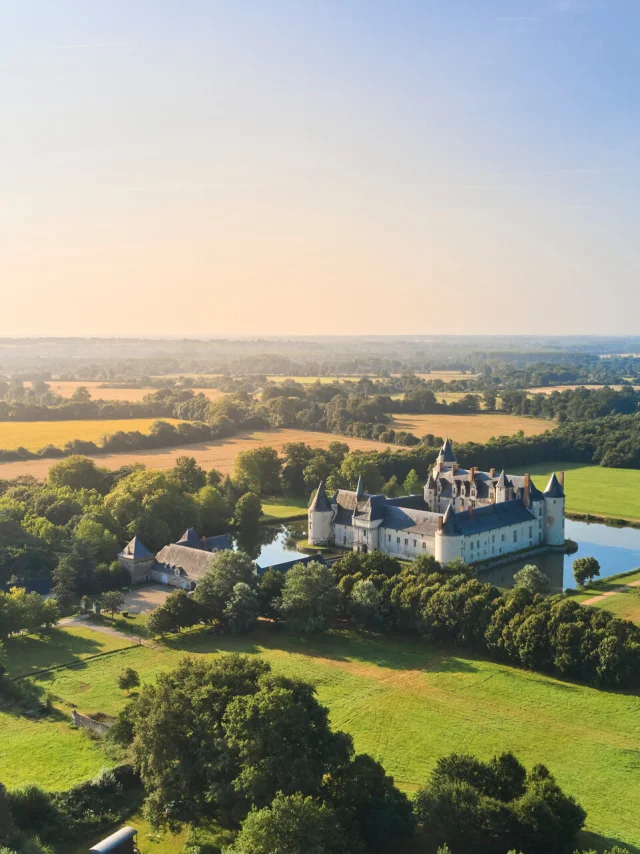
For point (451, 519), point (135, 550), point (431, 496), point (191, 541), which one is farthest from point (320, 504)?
point (135, 550)

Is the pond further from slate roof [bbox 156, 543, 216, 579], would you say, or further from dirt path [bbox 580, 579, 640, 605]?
slate roof [bbox 156, 543, 216, 579]

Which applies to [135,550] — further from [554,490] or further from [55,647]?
[554,490]

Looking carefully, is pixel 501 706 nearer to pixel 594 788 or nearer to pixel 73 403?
pixel 594 788

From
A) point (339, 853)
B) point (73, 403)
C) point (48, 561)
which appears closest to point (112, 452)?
point (73, 403)

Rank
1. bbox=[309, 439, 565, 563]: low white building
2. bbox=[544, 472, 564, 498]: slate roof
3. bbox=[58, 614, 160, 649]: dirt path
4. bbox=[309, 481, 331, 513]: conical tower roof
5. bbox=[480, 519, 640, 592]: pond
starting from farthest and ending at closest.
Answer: bbox=[544, 472, 564, 498]: slate roof < bbox=[309, 481, 331, 513]: conical tower roof < bbox=[309, 439, 565, 563]: low white building < bbox=[480, 519, 640, 592]: pond < bbox=[58, 614, 160, 649]: dirt path

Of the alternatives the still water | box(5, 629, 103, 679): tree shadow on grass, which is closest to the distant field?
the still water
